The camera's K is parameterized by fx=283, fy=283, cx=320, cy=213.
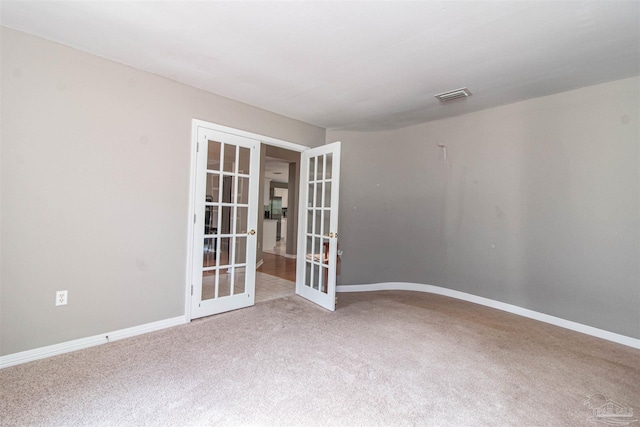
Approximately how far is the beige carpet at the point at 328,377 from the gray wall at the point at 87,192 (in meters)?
0.36

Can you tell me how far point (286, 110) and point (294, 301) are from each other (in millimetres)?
2511

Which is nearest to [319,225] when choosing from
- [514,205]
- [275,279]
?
[275,279]

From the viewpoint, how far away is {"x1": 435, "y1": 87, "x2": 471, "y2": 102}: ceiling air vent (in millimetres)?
3012

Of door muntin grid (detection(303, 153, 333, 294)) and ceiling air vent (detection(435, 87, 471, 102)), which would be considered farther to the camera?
door muntin grid (detection(303, 153, 333, 294))

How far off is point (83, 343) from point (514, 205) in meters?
4.72

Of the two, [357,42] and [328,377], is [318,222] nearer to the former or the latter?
[328,377]

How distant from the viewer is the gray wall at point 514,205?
2818mm

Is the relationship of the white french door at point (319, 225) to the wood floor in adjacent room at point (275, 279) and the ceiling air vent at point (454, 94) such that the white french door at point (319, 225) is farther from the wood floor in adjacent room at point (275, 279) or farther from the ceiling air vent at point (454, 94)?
the ceiling air vent at point (454, 94)

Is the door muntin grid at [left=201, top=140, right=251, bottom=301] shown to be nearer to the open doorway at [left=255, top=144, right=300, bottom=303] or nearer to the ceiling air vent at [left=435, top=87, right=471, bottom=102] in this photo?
the open doorway at [left=255, top=144, right=300, bottom=303]

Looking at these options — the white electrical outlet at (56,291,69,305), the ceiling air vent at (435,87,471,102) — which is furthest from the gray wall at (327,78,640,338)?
the white electrical outlet at (56,291,69,305)

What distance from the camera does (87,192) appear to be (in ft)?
7.90

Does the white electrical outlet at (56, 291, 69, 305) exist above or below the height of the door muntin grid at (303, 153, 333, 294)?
→ below

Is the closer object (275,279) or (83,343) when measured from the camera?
(83,343)

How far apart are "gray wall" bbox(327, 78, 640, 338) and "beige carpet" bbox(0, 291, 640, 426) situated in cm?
63
